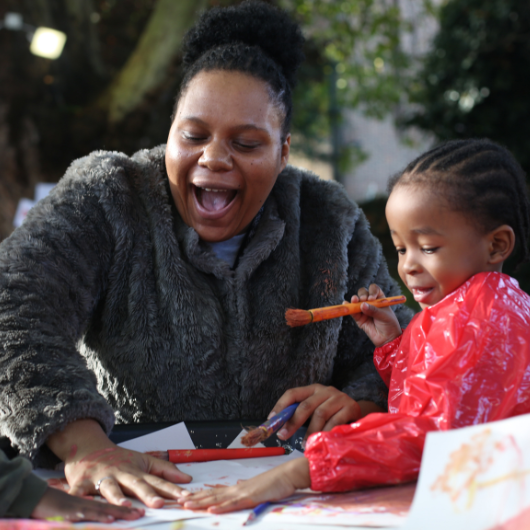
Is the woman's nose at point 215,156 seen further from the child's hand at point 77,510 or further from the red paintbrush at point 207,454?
the child's hand at point 77,510

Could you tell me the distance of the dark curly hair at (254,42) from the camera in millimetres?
1634

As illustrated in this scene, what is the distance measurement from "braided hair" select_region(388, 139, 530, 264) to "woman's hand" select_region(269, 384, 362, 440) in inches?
19.3

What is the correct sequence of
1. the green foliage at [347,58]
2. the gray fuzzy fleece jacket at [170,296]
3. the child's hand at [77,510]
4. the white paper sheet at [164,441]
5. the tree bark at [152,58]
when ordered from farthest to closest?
the green foliage at [347,58], the tree bark at [152,58], the gray fuzzy fleece jacket at [170,296], the white paper sheet at [164,441], the child's hand at [77,510]

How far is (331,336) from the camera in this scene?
1608 mm

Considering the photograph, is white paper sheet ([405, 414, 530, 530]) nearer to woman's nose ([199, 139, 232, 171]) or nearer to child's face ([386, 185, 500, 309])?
child's face ([386, 185, 500, 309])

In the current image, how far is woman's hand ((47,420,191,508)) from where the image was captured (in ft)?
3.41

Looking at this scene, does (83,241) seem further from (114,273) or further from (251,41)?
(251,41)

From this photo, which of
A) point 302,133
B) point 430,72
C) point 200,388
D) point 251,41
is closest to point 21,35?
point 430,72

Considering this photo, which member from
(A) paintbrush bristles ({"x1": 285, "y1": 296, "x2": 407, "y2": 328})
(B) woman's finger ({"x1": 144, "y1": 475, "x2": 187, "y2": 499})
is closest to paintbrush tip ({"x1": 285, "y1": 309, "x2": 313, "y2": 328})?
(A) paintbrush bristles ({"x1": 285, "y1": 296, "x2": 407, "y2": 328})

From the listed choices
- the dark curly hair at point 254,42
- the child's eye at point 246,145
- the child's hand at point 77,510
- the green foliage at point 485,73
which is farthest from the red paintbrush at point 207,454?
the green foliage at point 485,73

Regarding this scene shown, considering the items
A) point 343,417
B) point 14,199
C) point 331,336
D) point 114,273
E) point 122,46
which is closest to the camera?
point 343,417

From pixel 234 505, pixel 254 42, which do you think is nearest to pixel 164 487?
pixel 234 505

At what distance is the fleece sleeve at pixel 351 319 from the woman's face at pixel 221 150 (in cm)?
31

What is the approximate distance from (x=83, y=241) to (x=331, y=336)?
664 mm
